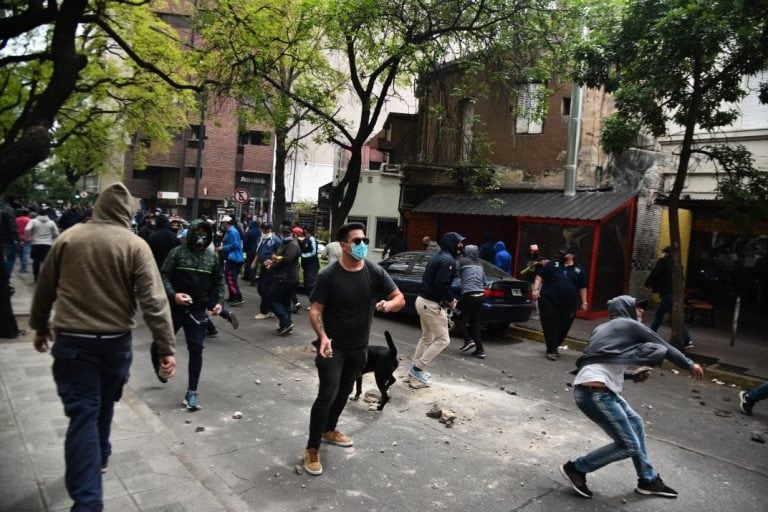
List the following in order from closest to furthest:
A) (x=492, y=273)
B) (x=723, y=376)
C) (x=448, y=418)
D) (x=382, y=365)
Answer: (x=448, y=418) → (x=382, y=365) → (x=723, y=376) → (x=492, y=273)

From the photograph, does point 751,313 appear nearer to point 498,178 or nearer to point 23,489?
point 498,178

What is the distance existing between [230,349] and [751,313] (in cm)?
1308

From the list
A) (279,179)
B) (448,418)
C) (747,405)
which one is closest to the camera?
(448,418)

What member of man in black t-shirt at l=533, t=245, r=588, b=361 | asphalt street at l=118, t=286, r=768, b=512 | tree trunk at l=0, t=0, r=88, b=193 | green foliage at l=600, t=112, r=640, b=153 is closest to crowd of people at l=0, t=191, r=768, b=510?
asphalt street at l=118, t=286, r=768, b=512

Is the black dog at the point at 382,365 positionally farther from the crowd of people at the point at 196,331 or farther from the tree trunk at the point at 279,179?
the tree trunk at the point at 279,179

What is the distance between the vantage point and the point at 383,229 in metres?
21.8

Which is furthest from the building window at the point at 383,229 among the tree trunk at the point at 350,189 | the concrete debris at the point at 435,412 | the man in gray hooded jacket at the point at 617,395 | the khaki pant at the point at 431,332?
the man in gray hooded jacket at the point at 617,395

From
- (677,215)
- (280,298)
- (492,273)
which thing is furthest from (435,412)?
(677,215)

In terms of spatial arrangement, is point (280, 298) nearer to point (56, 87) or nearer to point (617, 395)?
point (56, 87)

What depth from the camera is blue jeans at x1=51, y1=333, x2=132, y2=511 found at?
121 inches

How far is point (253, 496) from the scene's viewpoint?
152 inches

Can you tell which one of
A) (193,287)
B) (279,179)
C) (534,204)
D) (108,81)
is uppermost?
(108,81)

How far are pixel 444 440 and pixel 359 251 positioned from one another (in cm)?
201

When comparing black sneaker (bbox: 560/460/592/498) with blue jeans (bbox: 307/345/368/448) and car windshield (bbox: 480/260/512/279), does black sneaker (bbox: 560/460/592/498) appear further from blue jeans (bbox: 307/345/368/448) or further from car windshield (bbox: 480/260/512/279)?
car windshield (bbox: 480/260/512/279)
